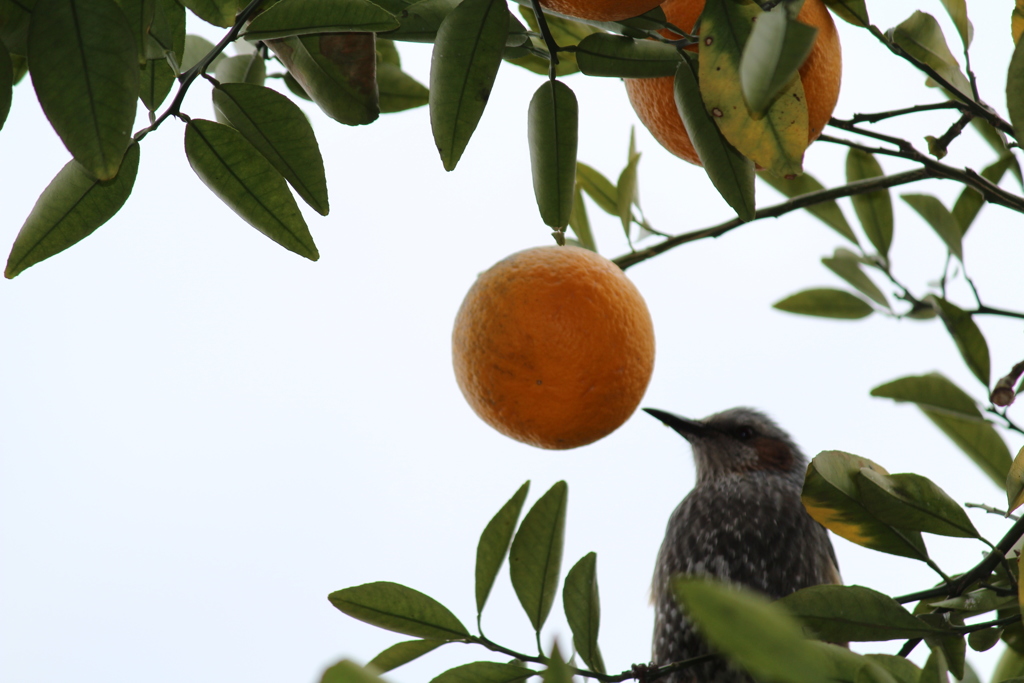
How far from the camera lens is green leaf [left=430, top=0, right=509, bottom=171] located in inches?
36.3

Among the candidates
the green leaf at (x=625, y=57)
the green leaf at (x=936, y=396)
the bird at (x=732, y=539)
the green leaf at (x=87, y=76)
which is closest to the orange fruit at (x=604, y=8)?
the green leaf at (x=625, y=57)

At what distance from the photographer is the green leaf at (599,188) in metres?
1.97

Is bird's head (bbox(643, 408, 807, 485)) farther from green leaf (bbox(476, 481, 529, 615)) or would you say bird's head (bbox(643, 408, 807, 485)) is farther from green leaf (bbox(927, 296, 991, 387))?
green leaf (bbox(476, 481, 529, 615))

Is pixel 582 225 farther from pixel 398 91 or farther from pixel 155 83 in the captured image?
pixel 155 83

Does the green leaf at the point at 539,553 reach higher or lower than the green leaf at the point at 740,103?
lower

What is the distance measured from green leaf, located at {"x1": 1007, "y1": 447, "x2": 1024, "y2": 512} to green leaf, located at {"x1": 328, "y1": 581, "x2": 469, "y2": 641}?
0.71 metres

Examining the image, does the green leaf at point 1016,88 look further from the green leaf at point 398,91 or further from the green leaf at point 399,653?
the green leaf at point 399,653

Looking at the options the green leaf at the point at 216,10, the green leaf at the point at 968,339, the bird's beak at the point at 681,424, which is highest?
the bird's beak at the point at 681,424

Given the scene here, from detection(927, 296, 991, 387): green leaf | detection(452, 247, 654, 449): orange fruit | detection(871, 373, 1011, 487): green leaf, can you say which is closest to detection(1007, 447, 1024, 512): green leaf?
detection(871, 373, 1011, 487): green leaf

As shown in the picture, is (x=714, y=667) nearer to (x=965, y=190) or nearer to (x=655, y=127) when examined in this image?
(x=965, y=190)

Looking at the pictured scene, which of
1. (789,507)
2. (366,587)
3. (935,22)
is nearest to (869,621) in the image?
(366,587)

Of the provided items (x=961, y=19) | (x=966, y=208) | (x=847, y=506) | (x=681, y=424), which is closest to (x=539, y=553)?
(x=847, y=506)

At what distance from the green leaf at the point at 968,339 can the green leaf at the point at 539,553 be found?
0.84m

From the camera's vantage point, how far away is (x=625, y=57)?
98cm
